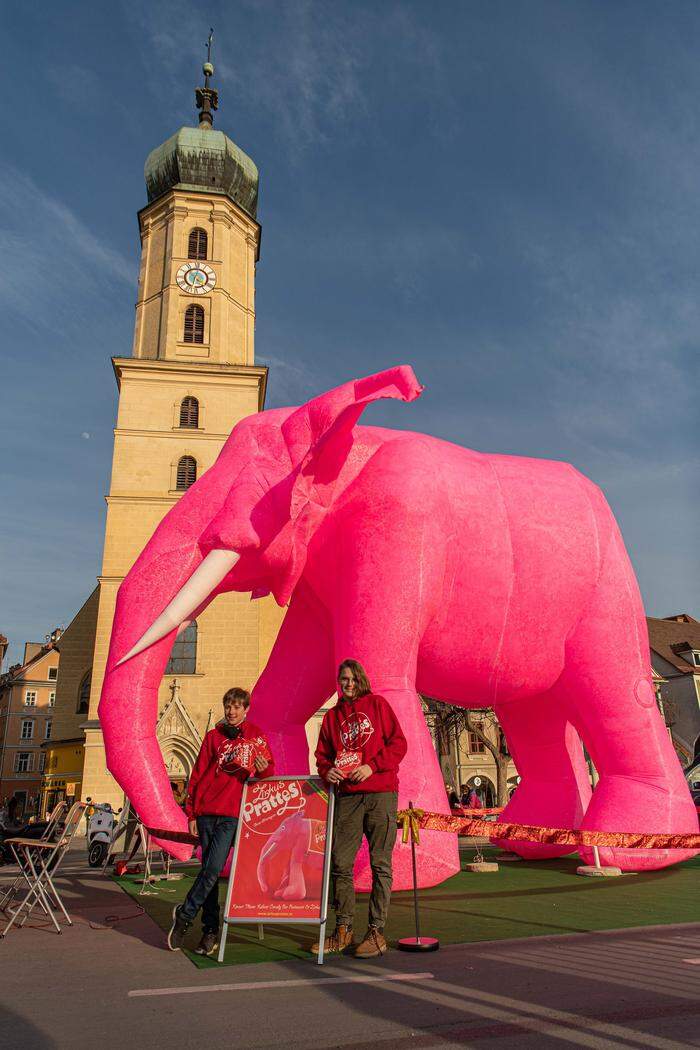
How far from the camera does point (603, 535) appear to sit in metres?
7.54

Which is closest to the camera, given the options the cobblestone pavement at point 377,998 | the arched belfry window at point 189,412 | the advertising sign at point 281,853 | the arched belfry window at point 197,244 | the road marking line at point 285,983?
the cobblestone pavement at point 377,998

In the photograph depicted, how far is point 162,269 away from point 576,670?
24.7 m

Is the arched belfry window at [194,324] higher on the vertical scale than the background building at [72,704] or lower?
higher

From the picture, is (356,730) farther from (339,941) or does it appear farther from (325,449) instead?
(325,449)

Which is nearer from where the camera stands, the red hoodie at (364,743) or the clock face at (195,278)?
the red hoodie at (364,743)

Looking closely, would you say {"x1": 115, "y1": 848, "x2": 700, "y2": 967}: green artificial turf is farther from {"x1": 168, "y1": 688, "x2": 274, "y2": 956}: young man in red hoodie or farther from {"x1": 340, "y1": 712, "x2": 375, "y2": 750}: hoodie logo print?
{"x1": 340, "y1": 712, "x2": 375, "y2": 750}: hoodie logo print

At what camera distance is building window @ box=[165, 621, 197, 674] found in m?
24.2

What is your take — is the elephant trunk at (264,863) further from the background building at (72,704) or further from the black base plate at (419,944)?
the background building at (72,704)

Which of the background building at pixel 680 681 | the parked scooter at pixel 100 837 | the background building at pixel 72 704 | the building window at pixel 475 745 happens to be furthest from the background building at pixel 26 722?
the parked scooter at pixel 100 837

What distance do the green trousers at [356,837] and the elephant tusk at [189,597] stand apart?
6.86 feet

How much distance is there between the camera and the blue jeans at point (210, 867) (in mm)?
4461

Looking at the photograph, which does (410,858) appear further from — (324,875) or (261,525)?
(261,525)

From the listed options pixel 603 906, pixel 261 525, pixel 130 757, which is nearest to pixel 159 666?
pixel 130 757

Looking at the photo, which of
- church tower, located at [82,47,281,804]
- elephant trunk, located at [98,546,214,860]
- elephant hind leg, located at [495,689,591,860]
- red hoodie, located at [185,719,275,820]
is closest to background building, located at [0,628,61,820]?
church tower, located at [82,47,281,804]
